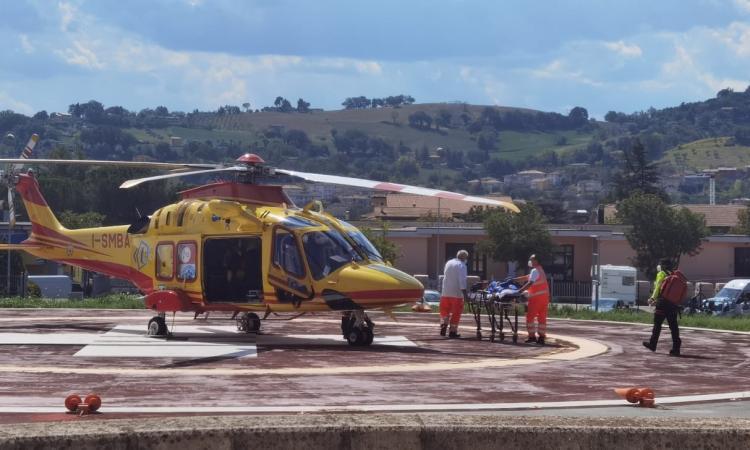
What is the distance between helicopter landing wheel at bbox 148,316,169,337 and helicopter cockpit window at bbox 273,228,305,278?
9.06 ft

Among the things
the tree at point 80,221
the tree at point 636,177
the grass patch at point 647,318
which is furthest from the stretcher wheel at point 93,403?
the tree at point 636,177

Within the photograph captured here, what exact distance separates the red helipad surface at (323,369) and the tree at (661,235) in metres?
55.0

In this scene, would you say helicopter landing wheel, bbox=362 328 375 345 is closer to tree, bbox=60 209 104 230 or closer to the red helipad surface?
the red helipad surface

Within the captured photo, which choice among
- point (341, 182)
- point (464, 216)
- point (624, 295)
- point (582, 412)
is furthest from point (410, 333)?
point (464, 216)

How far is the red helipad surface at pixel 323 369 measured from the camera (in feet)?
44.1

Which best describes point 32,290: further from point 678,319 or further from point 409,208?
point 409,208

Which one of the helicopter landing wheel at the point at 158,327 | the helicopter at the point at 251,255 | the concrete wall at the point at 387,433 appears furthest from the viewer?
the helicopter landing wheel at the point at 158,327

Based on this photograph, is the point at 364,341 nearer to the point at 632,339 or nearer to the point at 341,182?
the point at 341,182

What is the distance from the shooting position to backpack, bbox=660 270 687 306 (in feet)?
65.1

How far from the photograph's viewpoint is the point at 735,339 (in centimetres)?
2373

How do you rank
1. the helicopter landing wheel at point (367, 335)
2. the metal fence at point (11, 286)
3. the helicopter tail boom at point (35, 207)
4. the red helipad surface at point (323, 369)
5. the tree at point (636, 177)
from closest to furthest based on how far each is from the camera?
the red helipad surface at point (323, 369), the helicopter landing wheel at point (367, 335), the helicopter tail boom at point (35, 207), the metal fence at point (11, 286), the tree at point (636, 177)

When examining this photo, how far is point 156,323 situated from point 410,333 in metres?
5.18

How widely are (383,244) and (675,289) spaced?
45615 millimetres

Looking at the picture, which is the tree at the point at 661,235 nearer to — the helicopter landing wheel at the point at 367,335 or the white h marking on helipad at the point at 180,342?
the white h marking on helipad at the point at 180,342
